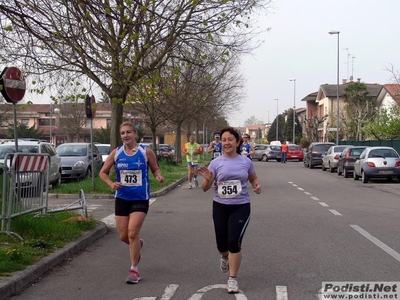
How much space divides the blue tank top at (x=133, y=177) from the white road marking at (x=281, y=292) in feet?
6.00

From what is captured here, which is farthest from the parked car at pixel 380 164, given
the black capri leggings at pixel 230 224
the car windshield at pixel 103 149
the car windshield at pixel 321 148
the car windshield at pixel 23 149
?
the black capri leggings at pixel 230 224

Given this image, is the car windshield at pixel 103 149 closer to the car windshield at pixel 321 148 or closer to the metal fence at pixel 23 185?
the car windshield at pixel 321 148

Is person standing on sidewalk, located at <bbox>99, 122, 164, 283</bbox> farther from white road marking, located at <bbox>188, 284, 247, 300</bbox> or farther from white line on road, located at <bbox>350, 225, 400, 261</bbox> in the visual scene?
white line on road, located at <bbox>350, 225, 400, 261</bbox>

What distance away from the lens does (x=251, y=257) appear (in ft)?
27.0

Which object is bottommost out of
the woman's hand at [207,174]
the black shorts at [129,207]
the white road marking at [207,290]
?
the white road marking at [207,290]

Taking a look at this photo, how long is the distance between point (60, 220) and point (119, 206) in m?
3.55

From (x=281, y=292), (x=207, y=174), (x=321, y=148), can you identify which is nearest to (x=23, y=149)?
(x=207, y=174)

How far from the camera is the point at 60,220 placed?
10133 millimetres

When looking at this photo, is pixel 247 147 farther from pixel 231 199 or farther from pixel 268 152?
pixel 268 152

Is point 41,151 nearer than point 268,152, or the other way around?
point 41,151

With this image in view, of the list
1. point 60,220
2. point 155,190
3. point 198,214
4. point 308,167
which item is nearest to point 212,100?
point 308,167

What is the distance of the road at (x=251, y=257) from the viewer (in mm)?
6434

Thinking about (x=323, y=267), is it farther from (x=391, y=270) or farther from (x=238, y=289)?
(x=238, y=289)

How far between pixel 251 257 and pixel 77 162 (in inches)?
584
